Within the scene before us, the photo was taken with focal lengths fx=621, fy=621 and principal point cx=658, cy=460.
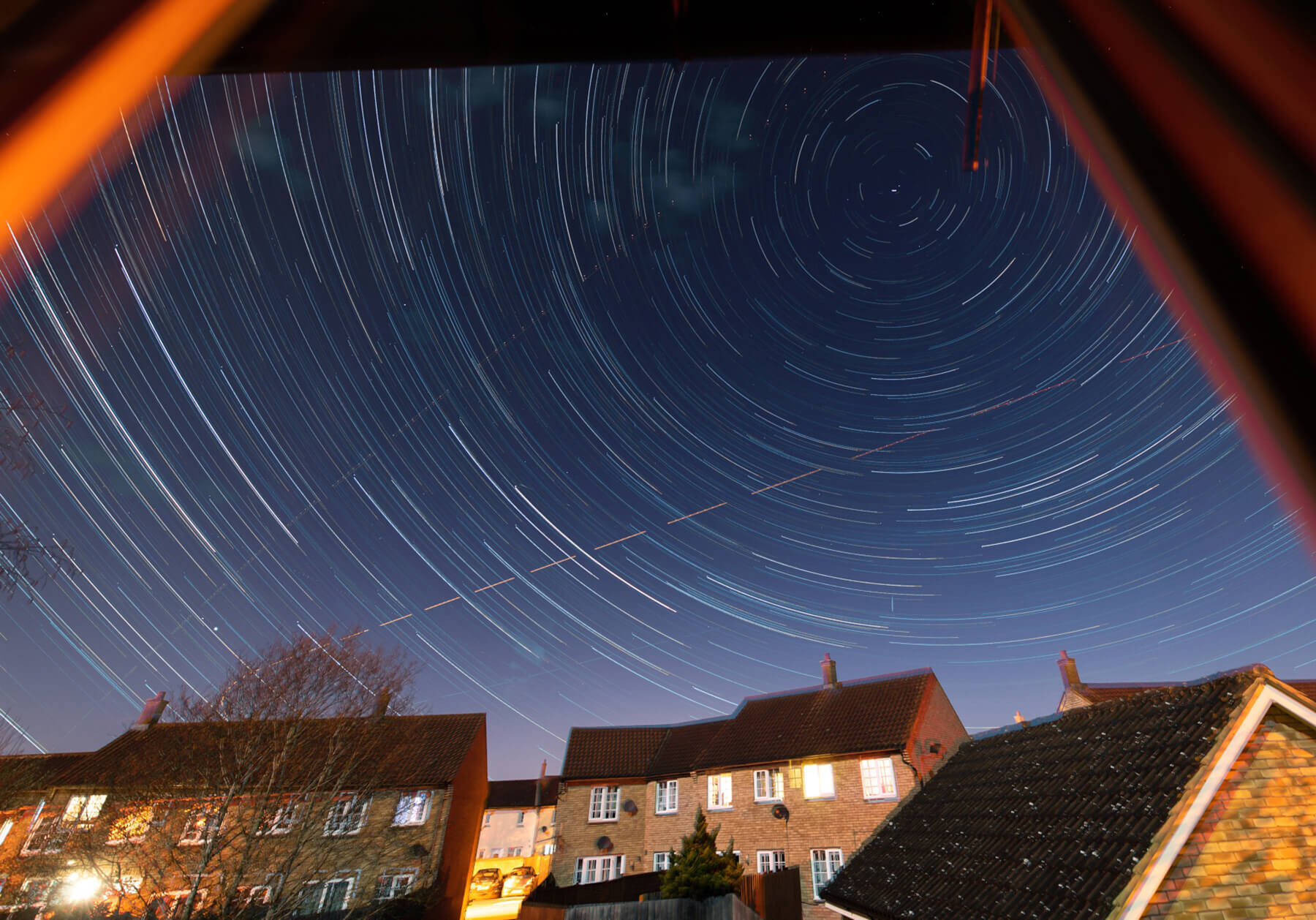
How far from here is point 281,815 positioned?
2303 cm

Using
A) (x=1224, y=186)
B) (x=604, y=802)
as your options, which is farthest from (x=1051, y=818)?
(x=604, y=802)

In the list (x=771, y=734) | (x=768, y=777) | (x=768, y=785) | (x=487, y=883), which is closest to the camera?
(x=768, y=785)

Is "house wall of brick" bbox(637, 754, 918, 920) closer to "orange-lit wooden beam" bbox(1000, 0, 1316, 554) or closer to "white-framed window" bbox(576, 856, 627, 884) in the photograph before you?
"white-framed window" bbox(576, 856, 627, 884)

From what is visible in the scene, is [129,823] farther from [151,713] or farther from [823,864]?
[823,864]

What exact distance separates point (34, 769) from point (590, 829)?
92.8 feet

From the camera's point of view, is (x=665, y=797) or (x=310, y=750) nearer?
(x=310, y=750)

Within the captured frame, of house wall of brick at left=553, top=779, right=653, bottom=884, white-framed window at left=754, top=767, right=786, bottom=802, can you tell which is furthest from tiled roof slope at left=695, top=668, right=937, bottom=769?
house wall of brick at left=553, top=779, right=653, bottom=884

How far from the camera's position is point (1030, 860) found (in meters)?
10.6

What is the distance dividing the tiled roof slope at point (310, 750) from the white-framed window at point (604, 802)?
7.54 meters

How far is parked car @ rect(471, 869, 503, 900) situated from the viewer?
42031 millimetres

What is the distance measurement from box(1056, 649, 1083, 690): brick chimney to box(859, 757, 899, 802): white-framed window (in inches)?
579

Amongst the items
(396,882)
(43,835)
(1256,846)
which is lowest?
(1256,846)

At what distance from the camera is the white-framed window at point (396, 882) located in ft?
85.1

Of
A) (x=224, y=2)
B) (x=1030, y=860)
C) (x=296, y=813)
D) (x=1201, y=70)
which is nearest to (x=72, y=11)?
(x=224, y=2)
